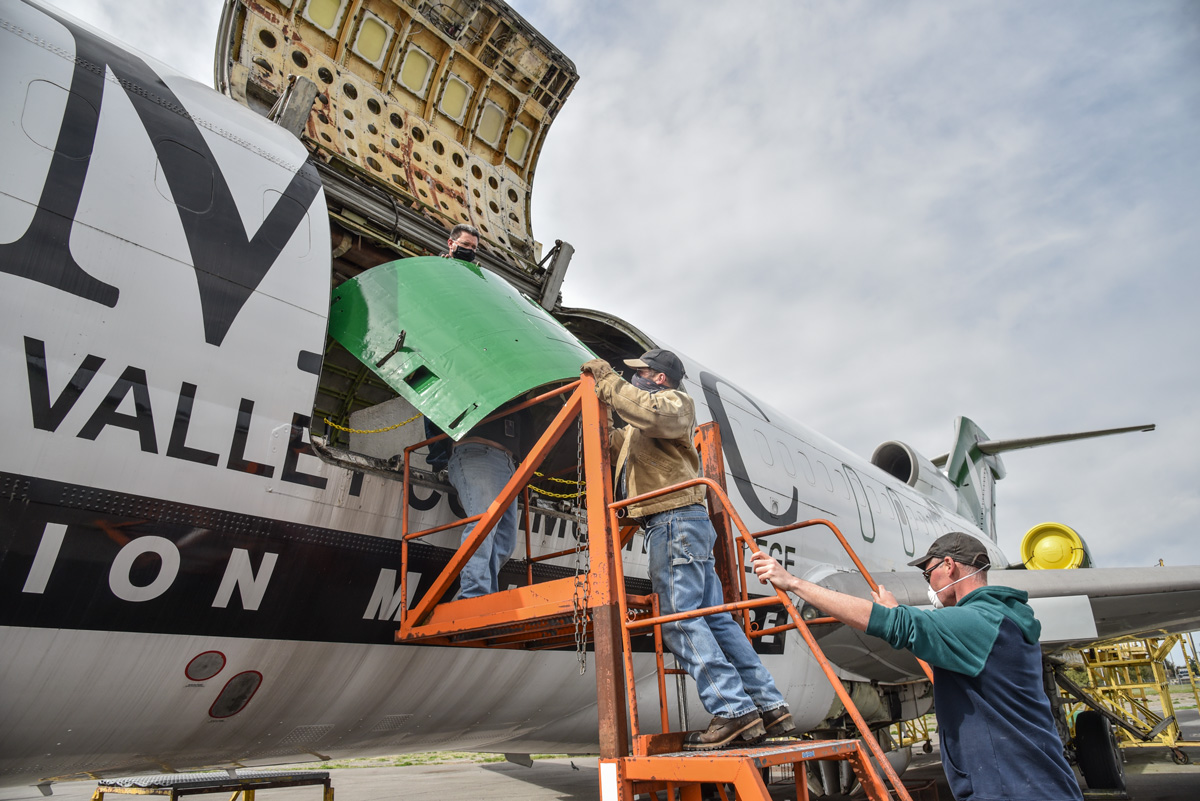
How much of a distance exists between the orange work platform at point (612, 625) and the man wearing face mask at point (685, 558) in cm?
13

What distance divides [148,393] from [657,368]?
256cm

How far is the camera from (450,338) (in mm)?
4309

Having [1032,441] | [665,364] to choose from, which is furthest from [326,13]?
[1032,441]

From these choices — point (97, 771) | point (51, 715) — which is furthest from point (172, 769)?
point (51, 715)

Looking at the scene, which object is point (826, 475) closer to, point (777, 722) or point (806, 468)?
→ point (806, 468)

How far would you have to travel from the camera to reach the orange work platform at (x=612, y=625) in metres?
2.90

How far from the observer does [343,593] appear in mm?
4234

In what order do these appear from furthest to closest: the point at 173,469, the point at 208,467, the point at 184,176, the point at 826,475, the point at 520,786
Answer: the point at 520,786 < the point at 826,475 < the point at 184,176 < the point at 208,467 < the point at 173,469

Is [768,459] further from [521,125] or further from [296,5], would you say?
[296,5]

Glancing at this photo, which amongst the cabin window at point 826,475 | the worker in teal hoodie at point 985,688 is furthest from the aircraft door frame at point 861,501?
the worker in teal hoodie at point 985,688

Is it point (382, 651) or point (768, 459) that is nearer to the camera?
point (382, 651)

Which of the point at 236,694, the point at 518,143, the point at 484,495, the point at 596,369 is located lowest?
the point at 236,694

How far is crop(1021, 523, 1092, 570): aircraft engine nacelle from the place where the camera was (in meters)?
10.4

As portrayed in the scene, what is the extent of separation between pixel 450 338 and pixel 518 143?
5.07m
